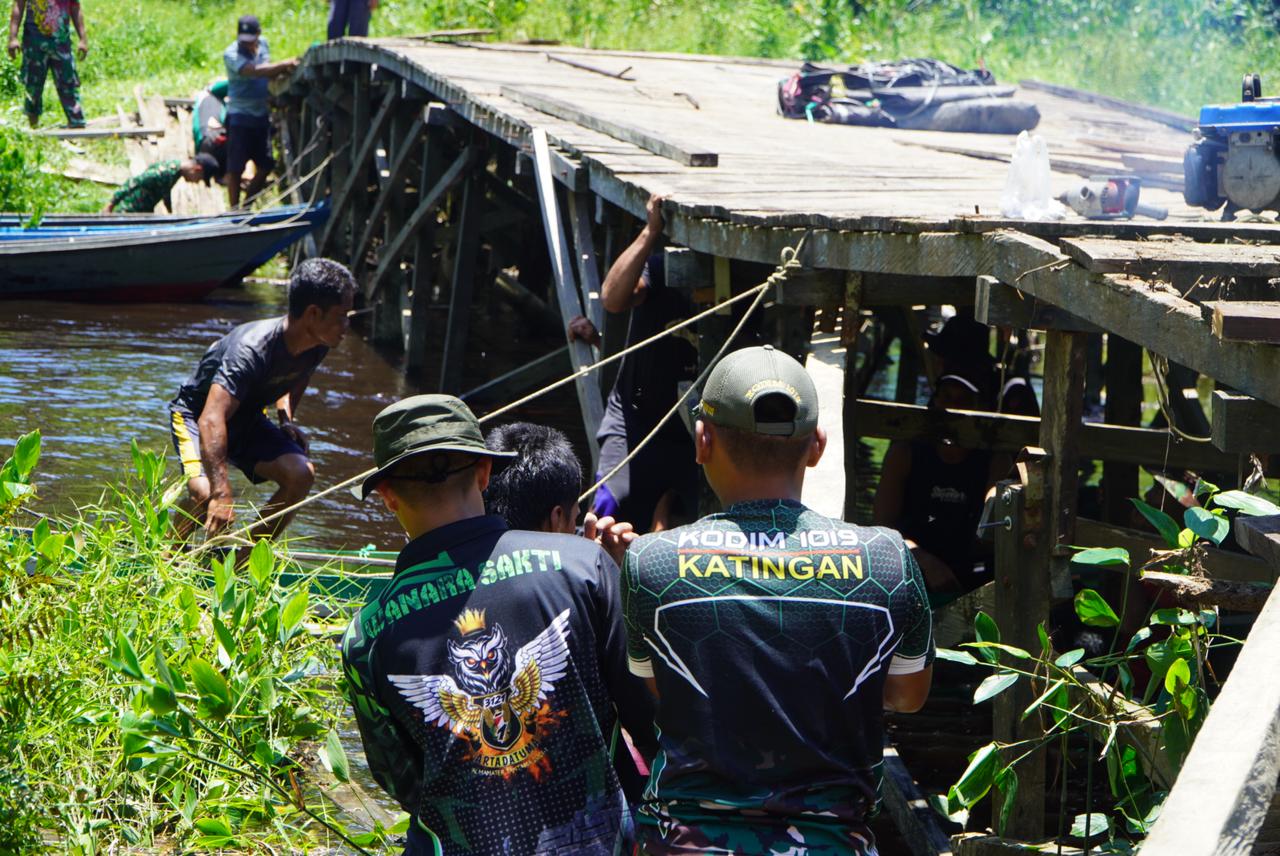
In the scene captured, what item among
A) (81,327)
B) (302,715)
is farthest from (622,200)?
(81,327)

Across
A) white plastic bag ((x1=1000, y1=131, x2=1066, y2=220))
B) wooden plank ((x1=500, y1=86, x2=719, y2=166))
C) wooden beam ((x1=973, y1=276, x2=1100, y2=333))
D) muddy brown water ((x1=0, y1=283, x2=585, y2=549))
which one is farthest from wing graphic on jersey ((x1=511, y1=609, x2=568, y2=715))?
wooden plank ((x1=500, y1=86, x2=719, y2=166))

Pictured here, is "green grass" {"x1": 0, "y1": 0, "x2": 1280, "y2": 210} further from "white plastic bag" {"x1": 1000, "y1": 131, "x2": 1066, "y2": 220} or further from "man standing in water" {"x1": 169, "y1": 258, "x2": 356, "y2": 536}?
"white plastic bag" {"x1": 1000, "y1": 131, "x2": 1066, "y2": 220}

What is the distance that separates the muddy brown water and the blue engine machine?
12.7ft

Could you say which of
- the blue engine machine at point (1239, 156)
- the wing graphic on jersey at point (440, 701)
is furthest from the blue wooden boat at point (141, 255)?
the wing graphic on jersey at point (440, 701)

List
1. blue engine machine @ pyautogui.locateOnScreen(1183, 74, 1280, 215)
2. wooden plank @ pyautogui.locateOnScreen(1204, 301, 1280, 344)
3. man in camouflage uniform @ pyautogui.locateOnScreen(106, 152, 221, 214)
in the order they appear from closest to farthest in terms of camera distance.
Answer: wooden plank @ pyautogui.locateOnScreen(1204, 301, 1280, 344) → blue engine machine @ pyautogui.locateOnScreen(1183, 74, 1280, 215) → man in camouflage uniform @ pyautogui.locateOnScreen(106, 152, 221, 214)

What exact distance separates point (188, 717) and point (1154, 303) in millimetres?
2375

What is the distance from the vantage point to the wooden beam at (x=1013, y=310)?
3924 mm

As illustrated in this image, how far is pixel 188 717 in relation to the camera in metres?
3.39

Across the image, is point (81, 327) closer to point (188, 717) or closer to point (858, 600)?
point (188, 717)

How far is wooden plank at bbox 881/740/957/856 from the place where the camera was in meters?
4.05

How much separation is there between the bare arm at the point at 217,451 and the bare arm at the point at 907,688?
10.9 feet

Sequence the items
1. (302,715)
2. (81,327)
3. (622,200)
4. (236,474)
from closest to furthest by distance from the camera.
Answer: (302,715) → (622,200) → (236,474) → (81,327)

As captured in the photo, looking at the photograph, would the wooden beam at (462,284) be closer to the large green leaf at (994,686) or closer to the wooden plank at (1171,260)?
the wooden plank at (1171,260)

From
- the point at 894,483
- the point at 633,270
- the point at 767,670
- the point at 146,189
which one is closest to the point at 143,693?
the point at 767,670
